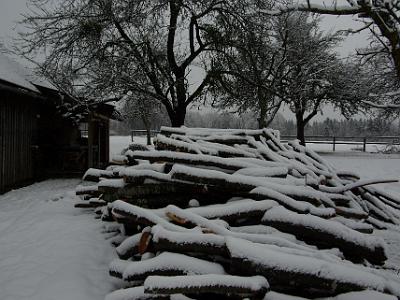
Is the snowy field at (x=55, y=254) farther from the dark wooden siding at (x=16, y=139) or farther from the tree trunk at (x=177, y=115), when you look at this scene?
the tree trunk at (x=177, y=115)

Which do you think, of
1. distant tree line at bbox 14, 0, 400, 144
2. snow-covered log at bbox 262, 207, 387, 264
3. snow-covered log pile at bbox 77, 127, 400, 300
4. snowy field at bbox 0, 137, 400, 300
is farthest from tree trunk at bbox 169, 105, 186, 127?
snow-covered log at bbox 262, 207, 387, 264

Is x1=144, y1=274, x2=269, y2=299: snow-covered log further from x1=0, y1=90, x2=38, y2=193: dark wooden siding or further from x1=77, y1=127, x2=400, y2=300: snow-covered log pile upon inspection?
x1=0, y1=90, x2=38, y2=193: dark wooden siding

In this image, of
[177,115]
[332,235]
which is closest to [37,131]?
[177,115]

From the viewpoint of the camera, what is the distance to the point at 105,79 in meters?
12.7

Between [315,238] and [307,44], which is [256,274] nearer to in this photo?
[315,238]

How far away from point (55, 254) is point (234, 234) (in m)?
2.40

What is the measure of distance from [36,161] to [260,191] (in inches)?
449

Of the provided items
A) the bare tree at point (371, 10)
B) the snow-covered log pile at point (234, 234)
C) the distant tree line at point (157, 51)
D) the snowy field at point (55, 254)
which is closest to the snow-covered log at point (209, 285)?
the snow-covered log pile at point (234, 234)

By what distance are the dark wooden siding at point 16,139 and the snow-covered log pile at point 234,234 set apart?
6576 millimetres

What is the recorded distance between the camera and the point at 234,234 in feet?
Result: 10.3

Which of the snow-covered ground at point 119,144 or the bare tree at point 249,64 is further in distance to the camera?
the snow-covered ground at point 119,144

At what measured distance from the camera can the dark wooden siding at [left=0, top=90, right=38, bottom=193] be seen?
10344mm

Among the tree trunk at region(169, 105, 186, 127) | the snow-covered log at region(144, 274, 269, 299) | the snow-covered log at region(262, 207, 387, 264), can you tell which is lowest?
the snow-covered log at region(144, 274, 269, 299)

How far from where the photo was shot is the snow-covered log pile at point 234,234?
262 cm
